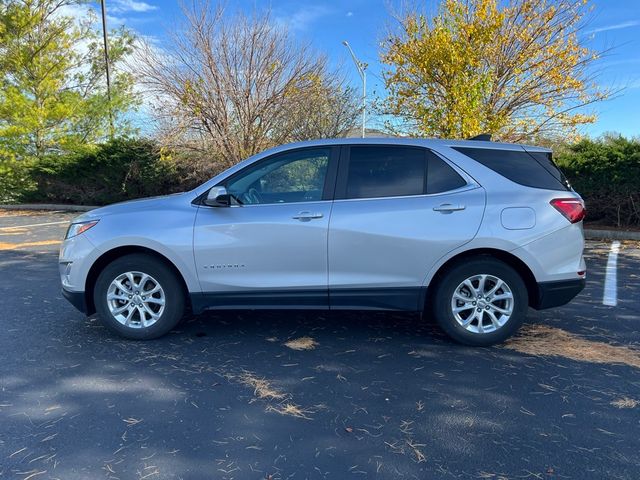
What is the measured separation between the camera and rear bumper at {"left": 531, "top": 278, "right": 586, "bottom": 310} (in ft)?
13.2

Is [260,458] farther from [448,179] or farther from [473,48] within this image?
[473,48]

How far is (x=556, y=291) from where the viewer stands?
13.2 ft

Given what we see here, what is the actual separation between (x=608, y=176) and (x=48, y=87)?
779 inches

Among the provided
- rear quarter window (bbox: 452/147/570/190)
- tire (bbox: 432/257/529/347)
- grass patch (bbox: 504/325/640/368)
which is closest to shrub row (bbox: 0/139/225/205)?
rear quarter window (bbox: 452/147/570/190)

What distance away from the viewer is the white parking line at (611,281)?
5609mm

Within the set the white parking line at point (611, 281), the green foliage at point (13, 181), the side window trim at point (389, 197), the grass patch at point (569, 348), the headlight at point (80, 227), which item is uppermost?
the green foliage at point (13, 181)

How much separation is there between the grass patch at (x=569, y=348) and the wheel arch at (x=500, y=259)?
1.32ft

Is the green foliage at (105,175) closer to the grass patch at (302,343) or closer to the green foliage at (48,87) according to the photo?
the green foliage at (48,87)

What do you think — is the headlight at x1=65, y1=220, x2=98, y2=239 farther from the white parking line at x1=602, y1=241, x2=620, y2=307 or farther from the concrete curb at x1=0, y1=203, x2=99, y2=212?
the concrete curb at x1=0, y1=203, x2=99, y2=212

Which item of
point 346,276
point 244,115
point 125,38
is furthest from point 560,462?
point 125,38

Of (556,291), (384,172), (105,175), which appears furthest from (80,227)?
(105,175)

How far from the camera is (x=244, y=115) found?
13656mm

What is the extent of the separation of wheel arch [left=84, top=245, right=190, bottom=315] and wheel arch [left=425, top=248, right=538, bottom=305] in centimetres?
221

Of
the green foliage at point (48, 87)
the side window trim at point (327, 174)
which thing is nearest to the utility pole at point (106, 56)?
the green foliage at point (48, 87)
